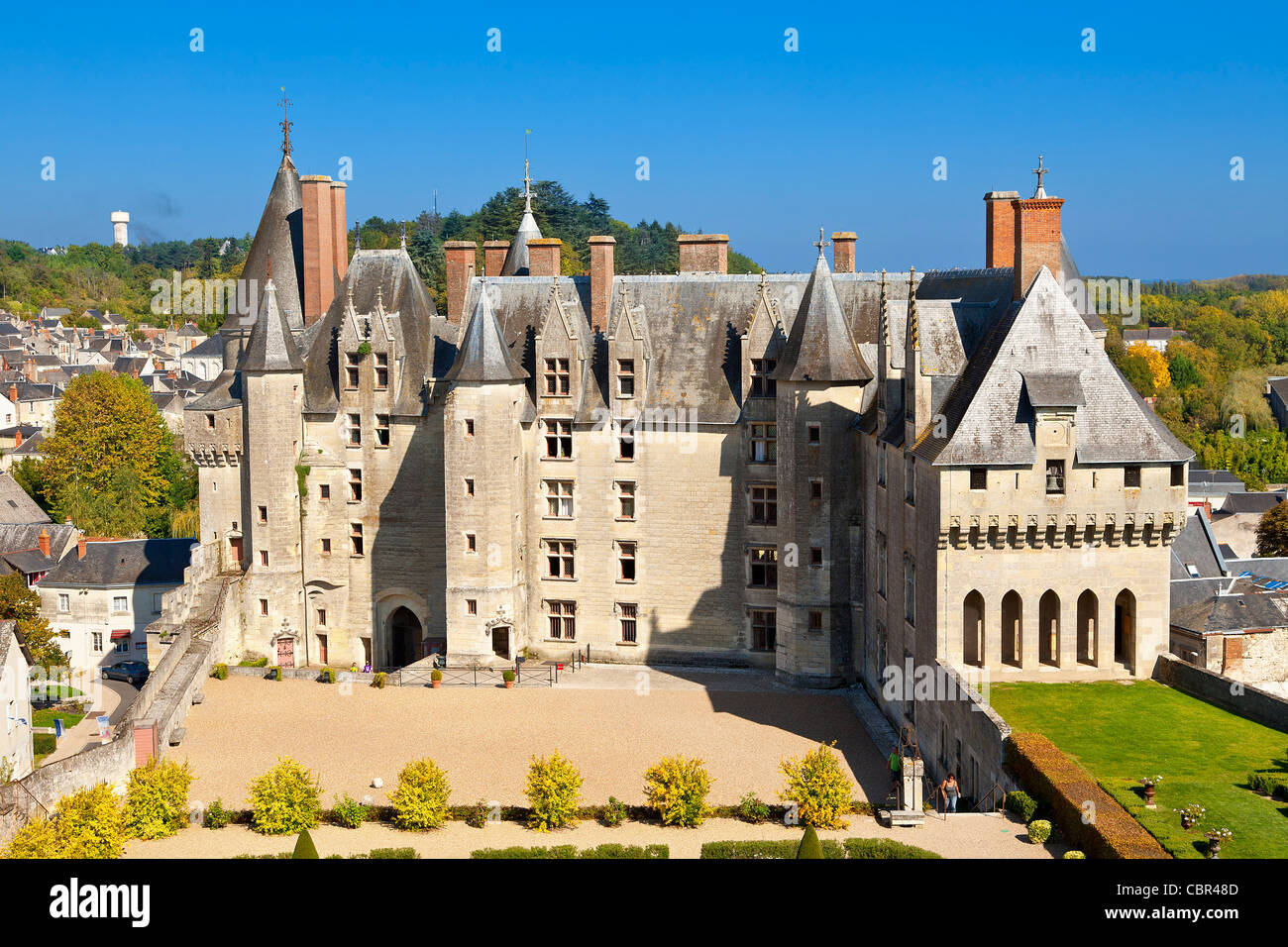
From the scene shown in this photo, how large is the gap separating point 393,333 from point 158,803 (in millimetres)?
20941

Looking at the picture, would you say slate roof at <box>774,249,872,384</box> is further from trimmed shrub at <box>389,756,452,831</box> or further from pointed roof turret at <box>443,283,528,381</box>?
trimmed shrub at <box>389,756,452,831</box>

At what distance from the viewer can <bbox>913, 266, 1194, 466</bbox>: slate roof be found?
32.8m

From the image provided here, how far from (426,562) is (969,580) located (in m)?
21.5

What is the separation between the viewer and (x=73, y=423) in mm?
84625

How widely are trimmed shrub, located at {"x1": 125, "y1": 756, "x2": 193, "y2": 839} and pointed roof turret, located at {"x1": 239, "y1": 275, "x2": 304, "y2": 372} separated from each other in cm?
1888

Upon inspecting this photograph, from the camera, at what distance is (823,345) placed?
1668 inches

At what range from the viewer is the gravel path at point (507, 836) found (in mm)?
27328

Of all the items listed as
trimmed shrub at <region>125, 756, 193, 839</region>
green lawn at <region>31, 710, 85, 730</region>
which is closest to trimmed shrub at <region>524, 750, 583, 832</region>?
Answer: trimmed shrub at <region>125, 756, 193, 839</region>

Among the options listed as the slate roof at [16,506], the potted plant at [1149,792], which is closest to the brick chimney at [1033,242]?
the potted plant at [1149,792]

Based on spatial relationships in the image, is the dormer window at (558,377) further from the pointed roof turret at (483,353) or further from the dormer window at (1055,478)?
the dormer window at (1055,478)

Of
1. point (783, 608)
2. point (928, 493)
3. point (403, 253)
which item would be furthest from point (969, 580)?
point (403, 253)

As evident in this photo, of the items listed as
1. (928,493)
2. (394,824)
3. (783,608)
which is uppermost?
(928,493)

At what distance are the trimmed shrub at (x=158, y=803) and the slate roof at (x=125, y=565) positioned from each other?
2850 centimetres
